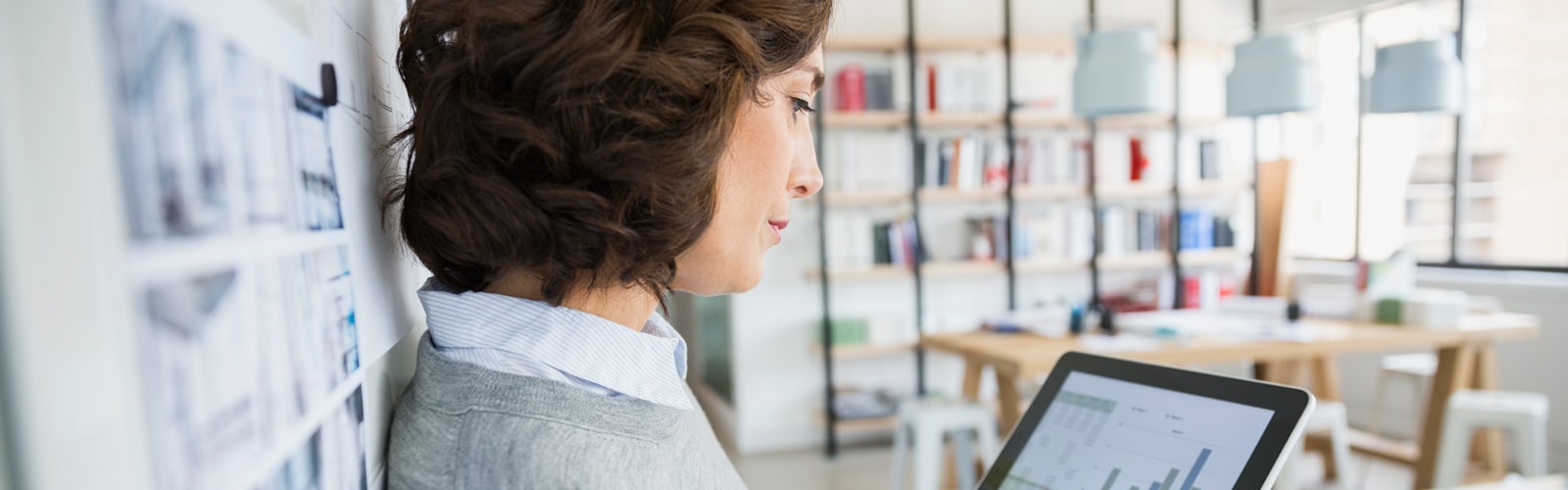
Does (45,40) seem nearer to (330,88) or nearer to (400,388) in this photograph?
(330,88)

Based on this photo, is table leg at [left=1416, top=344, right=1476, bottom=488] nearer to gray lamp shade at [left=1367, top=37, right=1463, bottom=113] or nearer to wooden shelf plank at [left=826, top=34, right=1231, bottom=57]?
gray lamp shade at [left=1367, top=37, right=1463, bottom=113]

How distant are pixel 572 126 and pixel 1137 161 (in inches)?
185

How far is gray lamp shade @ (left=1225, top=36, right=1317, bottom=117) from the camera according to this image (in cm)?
315

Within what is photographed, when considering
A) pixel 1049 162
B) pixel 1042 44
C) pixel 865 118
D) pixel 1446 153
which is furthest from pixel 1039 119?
pixel 1446 153

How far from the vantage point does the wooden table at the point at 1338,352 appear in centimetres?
305

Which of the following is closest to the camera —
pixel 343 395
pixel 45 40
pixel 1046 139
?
pixel 45 40

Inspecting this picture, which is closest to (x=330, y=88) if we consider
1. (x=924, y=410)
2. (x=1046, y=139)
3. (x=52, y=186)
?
(x=52, y=186)

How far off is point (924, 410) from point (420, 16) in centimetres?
253

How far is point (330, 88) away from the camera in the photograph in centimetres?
59

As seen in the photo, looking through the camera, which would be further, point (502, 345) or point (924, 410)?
point (924, 410)

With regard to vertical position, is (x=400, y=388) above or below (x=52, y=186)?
below

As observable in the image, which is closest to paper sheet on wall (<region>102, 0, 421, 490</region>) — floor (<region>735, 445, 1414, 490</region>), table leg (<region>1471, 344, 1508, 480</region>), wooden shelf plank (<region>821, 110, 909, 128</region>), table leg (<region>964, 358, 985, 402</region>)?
table leg (<region>964, 358, 985, 402</region>)

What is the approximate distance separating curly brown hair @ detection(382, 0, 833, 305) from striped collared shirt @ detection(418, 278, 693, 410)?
0.08 feet

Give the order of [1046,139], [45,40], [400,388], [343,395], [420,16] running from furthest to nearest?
[1046,139]
[400,388]
[420,16]
[343,395]
[45,40]
